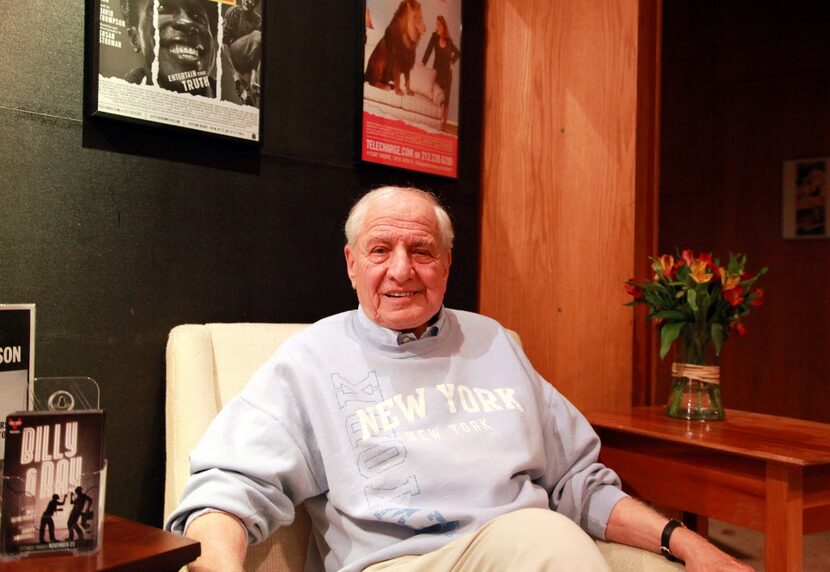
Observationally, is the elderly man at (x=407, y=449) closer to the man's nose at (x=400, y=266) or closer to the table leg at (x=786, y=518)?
the man's nose at (x=400, y=266)

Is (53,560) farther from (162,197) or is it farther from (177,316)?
(162,197)

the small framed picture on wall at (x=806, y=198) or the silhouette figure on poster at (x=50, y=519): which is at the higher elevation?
the small framed picture on wall at (x=806, y=198)

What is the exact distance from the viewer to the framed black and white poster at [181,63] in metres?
1.52

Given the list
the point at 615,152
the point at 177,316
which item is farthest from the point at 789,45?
the point at 177,316

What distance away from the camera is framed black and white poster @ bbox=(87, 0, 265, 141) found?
152 centimetres

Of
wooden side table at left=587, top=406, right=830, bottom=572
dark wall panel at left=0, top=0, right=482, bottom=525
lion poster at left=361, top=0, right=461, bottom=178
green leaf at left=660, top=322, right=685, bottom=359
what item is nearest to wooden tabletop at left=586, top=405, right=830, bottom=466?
wooden side table at left=587, top=406, right=830, bottom=572

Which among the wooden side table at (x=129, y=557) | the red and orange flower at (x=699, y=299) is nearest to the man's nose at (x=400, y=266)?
the wooden side table at (x=129, y=557)

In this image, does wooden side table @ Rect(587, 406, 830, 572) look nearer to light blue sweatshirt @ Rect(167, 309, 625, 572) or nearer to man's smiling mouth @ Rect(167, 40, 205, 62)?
light blue sweatshirt @ Rect(167, 309, 625, 572)

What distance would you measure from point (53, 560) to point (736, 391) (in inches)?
159

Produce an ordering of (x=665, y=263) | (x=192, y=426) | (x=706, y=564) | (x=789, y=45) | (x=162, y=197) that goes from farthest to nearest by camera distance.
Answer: (x=789, y=45) → (x=665, y=263) → (x=162, y=197) → (x=192, y=426) → (x=706, y=564)

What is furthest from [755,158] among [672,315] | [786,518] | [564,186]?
[786,518]

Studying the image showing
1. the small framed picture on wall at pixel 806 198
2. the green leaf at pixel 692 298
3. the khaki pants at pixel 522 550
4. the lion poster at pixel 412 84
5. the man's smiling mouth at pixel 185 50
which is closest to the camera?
the khaki pants at pixel 522 550

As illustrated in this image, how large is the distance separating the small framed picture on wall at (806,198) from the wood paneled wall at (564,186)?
231 cm

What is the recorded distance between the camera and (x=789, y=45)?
12.9 feet
